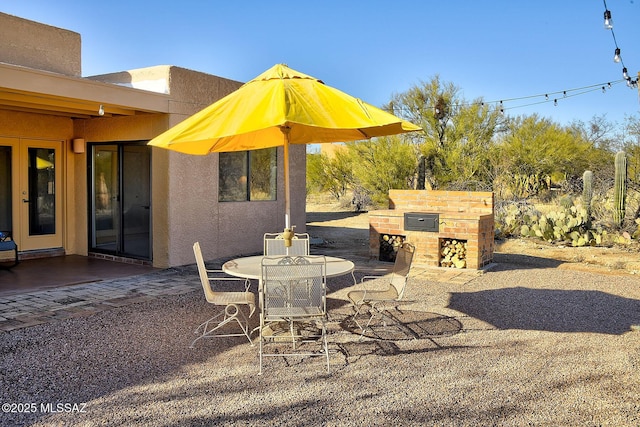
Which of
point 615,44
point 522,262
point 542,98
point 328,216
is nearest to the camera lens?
point 522,262

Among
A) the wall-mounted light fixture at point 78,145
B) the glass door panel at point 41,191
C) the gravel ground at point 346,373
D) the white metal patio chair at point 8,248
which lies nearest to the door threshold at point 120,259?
the glass door panel at point 41,191

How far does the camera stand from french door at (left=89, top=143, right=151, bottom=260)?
9328mm

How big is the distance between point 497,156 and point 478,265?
1214cm

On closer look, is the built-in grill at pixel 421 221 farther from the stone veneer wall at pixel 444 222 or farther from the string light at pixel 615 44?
Result: the string light at pixel 615 44

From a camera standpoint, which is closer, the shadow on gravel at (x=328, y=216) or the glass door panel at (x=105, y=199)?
the glass door panel at (x=105, y=199)

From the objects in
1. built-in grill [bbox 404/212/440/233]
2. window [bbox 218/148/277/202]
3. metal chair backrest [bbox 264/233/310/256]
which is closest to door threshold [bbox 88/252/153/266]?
window [bbox 218/148/277/202]

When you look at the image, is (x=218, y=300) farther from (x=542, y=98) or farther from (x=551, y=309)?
(x=542, y=98)

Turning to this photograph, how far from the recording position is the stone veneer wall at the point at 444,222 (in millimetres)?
8867

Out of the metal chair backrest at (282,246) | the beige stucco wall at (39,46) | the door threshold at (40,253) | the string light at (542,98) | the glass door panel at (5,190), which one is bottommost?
the door threshold at (40,253)

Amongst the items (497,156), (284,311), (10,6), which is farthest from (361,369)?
(497,156)

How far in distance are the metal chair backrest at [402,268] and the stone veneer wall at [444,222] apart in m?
3.65

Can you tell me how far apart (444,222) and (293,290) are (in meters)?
5.17

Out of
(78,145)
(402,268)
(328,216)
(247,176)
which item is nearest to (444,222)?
(402,268)

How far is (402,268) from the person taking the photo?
538cm
